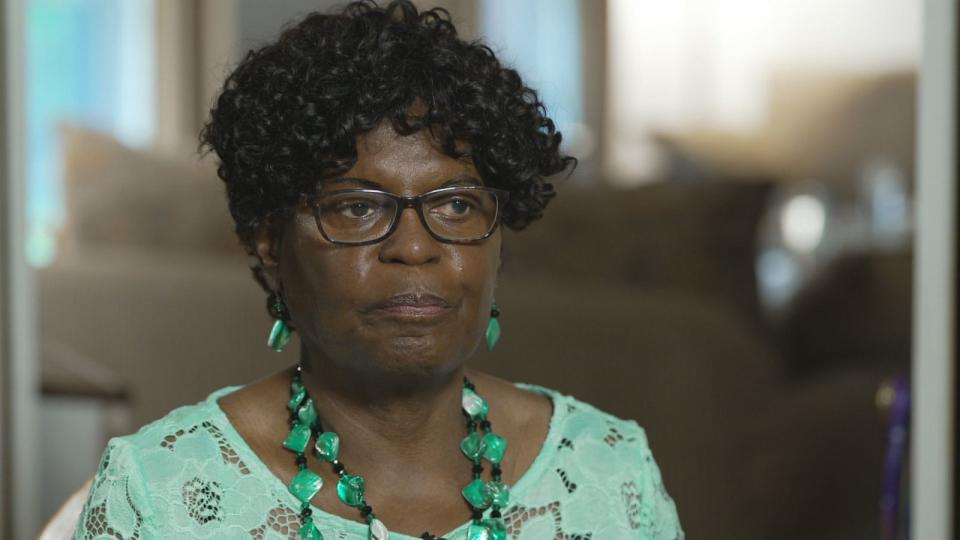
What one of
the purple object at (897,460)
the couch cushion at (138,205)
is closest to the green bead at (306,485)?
the purple object at (897,460)

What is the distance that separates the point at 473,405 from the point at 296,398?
0.51 feet

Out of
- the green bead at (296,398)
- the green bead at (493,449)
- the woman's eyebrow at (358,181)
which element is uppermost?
the woman's eyebrow at (358,181)

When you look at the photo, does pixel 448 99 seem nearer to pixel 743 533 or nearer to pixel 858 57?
pixel 743 533

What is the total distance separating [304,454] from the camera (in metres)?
1.03

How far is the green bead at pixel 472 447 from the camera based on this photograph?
107 centimetres

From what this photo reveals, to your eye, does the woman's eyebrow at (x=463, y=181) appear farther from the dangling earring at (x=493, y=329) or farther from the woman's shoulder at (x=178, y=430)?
the woman's shoulder at (x=178, y=430)

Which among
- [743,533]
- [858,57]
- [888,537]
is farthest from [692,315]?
[858,57]

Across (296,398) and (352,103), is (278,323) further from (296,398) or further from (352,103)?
(352,103)

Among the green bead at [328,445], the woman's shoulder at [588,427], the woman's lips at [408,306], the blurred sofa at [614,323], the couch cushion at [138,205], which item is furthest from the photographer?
the couch cushion at [138,205]

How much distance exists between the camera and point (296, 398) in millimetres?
1043

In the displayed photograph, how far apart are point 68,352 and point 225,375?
0.43m

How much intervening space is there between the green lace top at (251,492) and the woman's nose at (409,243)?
0.76 feet

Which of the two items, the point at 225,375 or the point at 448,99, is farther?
the point at 225,375

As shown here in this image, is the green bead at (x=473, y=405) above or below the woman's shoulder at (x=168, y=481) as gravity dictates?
above
